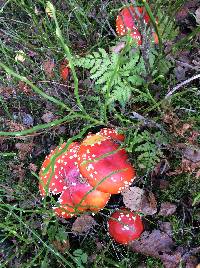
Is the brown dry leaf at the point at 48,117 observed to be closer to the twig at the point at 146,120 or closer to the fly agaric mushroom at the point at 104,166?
the fly agaric mushroom at the point at 104,166

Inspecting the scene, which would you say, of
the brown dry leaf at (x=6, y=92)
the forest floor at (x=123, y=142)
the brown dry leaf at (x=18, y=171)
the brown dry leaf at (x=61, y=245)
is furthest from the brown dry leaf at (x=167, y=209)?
the brown dry leaf at (x=6, y=92)

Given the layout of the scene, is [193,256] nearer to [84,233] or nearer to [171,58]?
[84,233]

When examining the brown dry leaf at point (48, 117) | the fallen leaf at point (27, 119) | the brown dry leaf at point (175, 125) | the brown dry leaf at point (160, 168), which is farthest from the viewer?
the fallen leaf at point (27, 119)

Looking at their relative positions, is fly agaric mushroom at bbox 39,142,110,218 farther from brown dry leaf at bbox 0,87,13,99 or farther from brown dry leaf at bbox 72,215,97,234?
brown dry leaf at bbox 0,87,13,99

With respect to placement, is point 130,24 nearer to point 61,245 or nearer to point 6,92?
point 6,92

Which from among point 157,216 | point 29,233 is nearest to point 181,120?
point 157,216

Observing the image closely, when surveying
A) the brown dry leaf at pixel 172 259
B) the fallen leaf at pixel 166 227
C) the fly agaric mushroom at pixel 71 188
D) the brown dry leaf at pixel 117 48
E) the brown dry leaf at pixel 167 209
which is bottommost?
the brown dry leaf at pixel 172 259

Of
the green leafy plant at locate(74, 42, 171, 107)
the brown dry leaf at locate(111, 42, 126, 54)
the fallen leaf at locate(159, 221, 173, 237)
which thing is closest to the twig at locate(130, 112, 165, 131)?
the green leafy plant at locate(74, 42, 171, 107)
